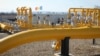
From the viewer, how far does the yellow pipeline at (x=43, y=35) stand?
23.9 feet

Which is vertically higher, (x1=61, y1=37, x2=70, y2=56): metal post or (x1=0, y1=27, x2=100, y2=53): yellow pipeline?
(x1=0, y1=27, x2=100, y2=53): yellow pipeline

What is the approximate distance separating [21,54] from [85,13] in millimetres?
4727

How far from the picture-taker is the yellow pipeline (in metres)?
7.29

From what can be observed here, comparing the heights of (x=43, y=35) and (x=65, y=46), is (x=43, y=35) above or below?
above

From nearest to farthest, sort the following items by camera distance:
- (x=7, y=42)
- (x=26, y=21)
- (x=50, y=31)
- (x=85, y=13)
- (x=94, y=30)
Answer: (x=7, y=42) < (x=50, y=31) < (x=94, y=30) < (x=85, y=13) < (x=26, y=21)

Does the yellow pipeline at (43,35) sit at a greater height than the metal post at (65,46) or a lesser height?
greater

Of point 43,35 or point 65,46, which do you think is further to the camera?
point 65,46

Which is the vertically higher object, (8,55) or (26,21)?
(26,21)

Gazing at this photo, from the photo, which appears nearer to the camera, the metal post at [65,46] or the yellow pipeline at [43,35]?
the yellow pipeline at [43,35]

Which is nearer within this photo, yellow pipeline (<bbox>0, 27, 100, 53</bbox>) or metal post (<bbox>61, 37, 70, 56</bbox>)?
yellow pipeline (<bbox>0, 27, 100, 53</bbox>)

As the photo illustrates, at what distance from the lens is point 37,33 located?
7574 mm

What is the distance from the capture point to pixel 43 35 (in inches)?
301

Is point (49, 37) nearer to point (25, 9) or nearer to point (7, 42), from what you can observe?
point (7, 42)

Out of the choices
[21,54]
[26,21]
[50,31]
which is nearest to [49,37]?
[50,31]
